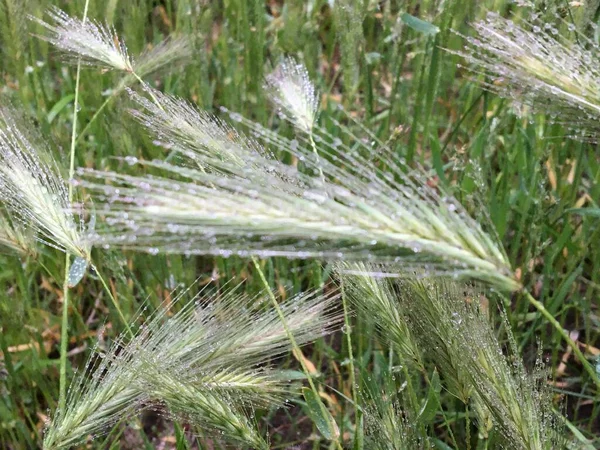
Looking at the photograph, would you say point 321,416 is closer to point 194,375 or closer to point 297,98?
point 194,375

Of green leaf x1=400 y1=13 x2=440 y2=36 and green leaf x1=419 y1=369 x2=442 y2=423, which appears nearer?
green leaf x1=419 y1=369 x2=442 y2=423

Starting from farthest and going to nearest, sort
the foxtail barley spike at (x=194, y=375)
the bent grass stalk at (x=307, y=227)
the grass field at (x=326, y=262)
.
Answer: the grass field at (x=326, y=262) < the foxtail barley spike at (x=194, y=375) < the bent grass stalk at (x=307, y=227)

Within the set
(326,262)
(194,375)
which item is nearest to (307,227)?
(194,375)

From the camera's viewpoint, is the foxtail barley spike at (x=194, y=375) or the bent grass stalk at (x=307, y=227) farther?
the foxtail barley spike at (x=194, y=375)

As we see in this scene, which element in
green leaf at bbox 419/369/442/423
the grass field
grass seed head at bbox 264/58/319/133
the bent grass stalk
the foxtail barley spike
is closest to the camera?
the bent grass stalk

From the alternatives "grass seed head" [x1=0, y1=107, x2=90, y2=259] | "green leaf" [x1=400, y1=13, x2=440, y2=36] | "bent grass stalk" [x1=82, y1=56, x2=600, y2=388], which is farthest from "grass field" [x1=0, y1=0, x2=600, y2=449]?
"bent grass stalk" [x1=82, y1=56, x2=600, y2=388]

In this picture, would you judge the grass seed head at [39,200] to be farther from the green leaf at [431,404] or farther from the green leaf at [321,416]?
the green leaf at [431,404]

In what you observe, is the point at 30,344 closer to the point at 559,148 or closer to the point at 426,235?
the point at 426,235

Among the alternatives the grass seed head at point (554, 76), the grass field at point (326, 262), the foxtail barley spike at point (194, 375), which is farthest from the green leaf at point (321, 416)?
the grass seed head at point (554, 76)

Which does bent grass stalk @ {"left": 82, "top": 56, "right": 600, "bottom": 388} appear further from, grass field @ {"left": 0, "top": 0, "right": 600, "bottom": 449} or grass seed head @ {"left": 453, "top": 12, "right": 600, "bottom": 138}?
grass field @ {"left": 0, "top": 0, "right": 600, "bottom": 449}
